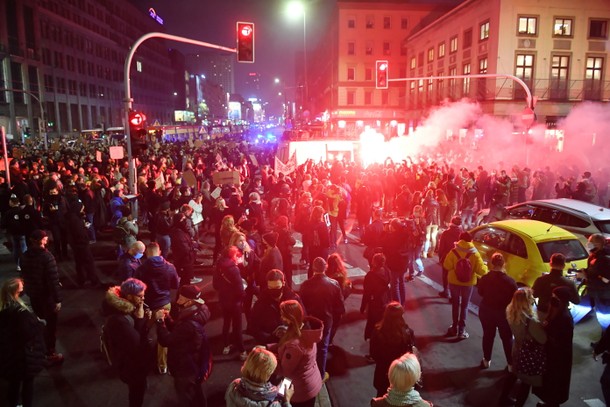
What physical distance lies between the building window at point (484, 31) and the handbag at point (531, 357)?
109ft

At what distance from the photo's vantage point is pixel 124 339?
4.61 meters

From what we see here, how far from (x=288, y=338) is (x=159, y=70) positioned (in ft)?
381

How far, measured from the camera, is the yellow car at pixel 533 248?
26.4 feet

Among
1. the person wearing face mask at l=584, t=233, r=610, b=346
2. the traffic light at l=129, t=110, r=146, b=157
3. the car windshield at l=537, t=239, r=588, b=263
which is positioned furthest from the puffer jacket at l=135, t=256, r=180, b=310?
the traffic light at l=129, t=110, r=146, b=157

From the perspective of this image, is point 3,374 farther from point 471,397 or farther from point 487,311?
point 487,311

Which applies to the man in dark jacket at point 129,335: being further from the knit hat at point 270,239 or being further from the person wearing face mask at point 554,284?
the person wearing face mask at point 554,284

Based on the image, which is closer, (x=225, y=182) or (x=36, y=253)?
(x=36, y=253)

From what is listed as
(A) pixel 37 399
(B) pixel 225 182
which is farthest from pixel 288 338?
(B) pixel 225 182

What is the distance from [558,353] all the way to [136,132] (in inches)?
422

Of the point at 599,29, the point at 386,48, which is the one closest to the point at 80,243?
the point at 599,29

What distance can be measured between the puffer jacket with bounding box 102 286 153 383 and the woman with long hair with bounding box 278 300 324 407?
1.48 metres

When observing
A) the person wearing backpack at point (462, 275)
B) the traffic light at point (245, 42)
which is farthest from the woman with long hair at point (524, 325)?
the traffic light at point (245, 42)

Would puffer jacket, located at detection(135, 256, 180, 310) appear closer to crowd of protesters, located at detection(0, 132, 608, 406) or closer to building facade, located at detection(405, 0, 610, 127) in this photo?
crowd of protesters, located at detection(0, 132, 608, 406)

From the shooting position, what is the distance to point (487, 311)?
6.21 meters
